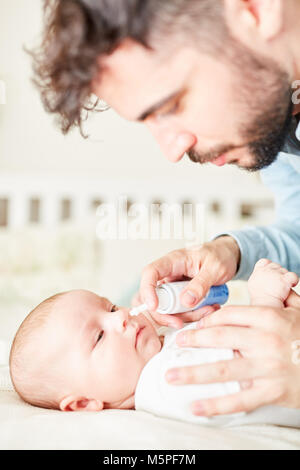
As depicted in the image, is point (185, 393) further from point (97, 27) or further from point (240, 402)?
point (97, 27)

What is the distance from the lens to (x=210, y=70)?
2.44 feet

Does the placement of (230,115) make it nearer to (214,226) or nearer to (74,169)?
(214,226)

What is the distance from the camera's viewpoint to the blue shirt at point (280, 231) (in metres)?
1.05

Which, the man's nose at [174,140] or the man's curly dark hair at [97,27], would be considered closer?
the man's curly dark hair at [97,27]

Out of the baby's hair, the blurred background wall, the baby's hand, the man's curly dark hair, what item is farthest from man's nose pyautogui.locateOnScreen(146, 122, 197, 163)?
the blurred background wall

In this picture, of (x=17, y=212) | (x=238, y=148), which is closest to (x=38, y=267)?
(x=17, y=212)

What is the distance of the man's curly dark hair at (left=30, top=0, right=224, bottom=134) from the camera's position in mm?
682

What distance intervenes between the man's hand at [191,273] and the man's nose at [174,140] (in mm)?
212

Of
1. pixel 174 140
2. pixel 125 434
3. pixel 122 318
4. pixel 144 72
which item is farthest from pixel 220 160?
pixel 125 434

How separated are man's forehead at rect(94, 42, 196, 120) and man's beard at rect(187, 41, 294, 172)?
8 centimetres

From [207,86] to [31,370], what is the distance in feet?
Result: 1.70

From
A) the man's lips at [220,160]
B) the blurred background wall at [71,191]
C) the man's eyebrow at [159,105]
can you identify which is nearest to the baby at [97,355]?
the man's lips at [220,160]

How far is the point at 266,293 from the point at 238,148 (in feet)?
0.77

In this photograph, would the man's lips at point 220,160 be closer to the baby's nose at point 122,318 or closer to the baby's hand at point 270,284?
the baby's hand at point 270,284
